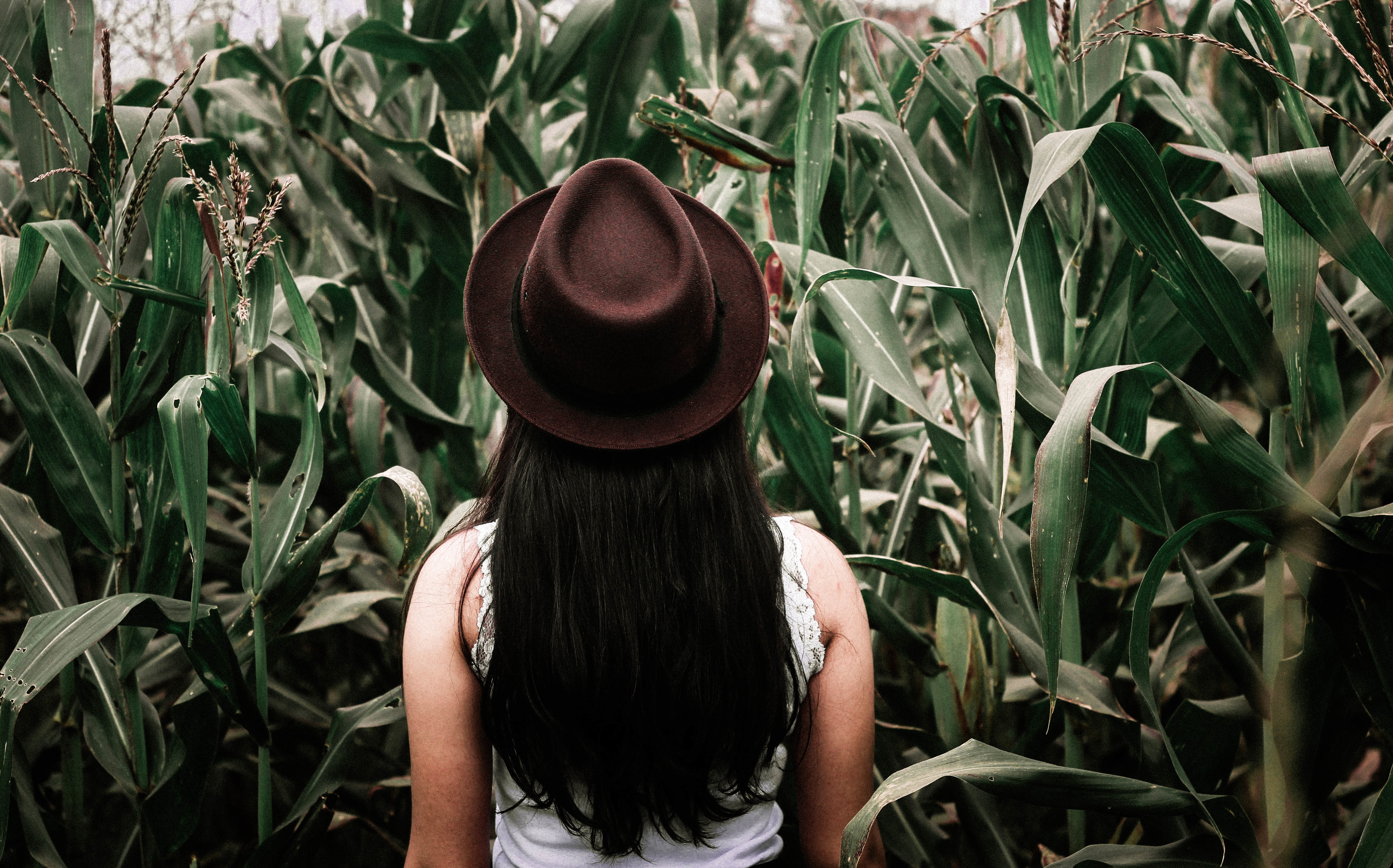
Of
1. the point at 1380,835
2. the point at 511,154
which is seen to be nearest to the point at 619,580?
the point at 1380,835

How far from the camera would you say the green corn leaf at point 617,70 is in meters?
1.39

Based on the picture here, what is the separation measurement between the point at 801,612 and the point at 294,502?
594mm

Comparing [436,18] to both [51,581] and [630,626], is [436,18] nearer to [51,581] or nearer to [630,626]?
[51,581]

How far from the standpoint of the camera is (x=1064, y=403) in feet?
2.27

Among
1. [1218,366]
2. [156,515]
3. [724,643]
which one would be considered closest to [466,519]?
[724,643]

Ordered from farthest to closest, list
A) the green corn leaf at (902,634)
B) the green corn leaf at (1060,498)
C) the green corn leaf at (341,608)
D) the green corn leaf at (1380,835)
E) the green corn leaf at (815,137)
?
the green corn leaf at (341,608)
the green corn leaf at (902,634)
the green corn leaf at (815,137)
the green corn leaf at (1380,835)
the green corn leaf at (1060,498)

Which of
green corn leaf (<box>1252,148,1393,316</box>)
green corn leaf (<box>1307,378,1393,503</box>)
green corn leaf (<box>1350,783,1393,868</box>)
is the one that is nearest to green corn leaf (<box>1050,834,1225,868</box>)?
green corn leaf (<box>1350,783,1393,868</box>)

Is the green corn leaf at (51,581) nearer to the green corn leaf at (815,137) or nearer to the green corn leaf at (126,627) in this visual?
the green corn leaf at (126,627)

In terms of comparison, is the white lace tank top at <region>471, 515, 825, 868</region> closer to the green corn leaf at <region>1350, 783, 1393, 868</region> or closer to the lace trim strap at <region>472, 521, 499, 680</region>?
the lace trim strap at <region>472, 521, 499, 680</region>

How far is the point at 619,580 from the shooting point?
781mm

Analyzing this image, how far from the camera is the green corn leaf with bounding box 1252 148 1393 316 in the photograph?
2.35 feet

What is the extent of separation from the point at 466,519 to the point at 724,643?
11.7 inches

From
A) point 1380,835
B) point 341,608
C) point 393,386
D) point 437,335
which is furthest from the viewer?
point 437,335

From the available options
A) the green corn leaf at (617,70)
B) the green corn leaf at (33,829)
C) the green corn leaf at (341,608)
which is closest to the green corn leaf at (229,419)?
the green corn leaf at (341,608)
